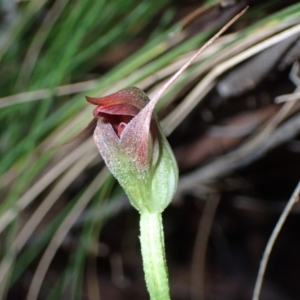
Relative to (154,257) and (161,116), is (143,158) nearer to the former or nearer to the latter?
(154,257)

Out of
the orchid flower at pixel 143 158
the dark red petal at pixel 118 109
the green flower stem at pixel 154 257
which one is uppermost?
the dark red petal at pixel 118 109

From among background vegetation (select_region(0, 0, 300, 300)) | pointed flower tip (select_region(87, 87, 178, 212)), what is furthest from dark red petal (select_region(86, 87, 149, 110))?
background vegetation (select_region(0, 0, 300, 300))

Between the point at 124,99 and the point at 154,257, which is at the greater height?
the point at 124,99

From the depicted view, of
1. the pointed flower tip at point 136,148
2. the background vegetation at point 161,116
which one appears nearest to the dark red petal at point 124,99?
the pointed flower tip at point 136,148

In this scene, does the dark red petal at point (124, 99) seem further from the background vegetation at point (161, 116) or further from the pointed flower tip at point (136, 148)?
the background vegetation at point (161, 116)

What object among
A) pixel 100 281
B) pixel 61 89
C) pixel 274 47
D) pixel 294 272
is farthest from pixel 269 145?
pixel 100 281

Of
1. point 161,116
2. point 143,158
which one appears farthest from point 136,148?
point 161,116

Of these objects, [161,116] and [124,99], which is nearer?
[124,99]
